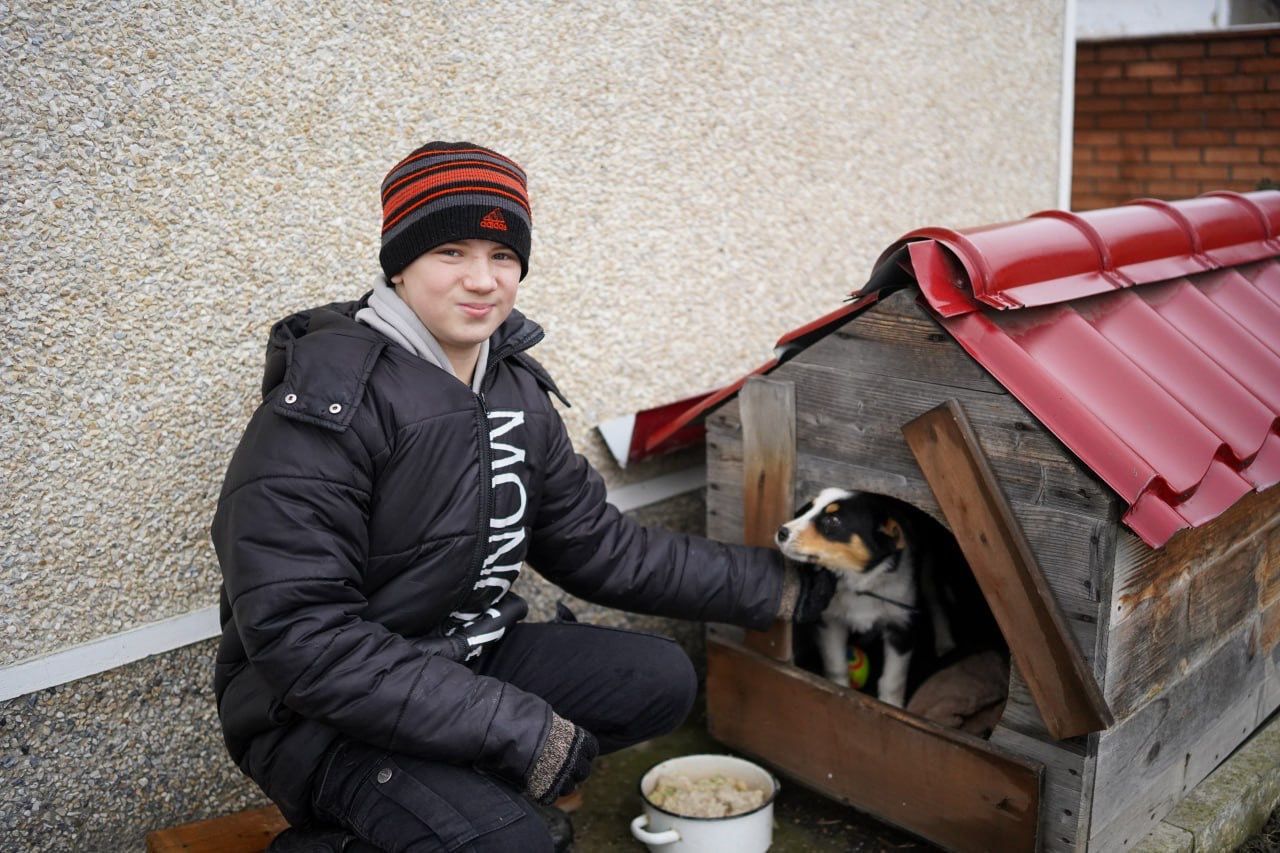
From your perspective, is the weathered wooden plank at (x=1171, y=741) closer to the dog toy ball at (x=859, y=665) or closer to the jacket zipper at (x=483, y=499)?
the dog toy ball at (x=859, y=665)

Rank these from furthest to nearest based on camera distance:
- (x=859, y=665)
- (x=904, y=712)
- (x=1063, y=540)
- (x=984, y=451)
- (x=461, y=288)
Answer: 1. (x=859, y=665)
2. (x=904, y=712)
3. (x=984, y=451)
4. (x=1063, y=540)
5. (x=461, y=288)

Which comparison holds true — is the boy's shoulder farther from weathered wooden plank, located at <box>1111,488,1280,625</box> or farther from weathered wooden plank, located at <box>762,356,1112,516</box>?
weathered wooden plank, located at <box>1111,488,1280,625</box>

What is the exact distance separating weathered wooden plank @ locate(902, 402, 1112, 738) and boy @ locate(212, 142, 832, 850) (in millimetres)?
902

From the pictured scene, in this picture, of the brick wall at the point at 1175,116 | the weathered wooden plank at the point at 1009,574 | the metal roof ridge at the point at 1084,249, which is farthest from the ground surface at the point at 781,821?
the brick wall at the point at 1175,116

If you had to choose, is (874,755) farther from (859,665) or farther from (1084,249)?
(1084,249)

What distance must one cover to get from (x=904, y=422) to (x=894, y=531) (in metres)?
0.41

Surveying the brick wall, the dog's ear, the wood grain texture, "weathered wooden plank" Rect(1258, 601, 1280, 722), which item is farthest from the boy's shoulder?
the brick wall

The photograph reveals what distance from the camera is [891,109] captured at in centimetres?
432

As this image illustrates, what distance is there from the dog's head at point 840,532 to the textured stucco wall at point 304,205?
0.82 m

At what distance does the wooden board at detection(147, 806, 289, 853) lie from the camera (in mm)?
2402

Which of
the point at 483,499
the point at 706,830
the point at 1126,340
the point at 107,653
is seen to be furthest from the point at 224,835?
the point at 1126,340

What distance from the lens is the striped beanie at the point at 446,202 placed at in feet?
7.13

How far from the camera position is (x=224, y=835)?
8.09 feet

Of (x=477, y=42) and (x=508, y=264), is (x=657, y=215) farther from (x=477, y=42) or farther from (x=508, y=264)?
(x=508, y=264)
